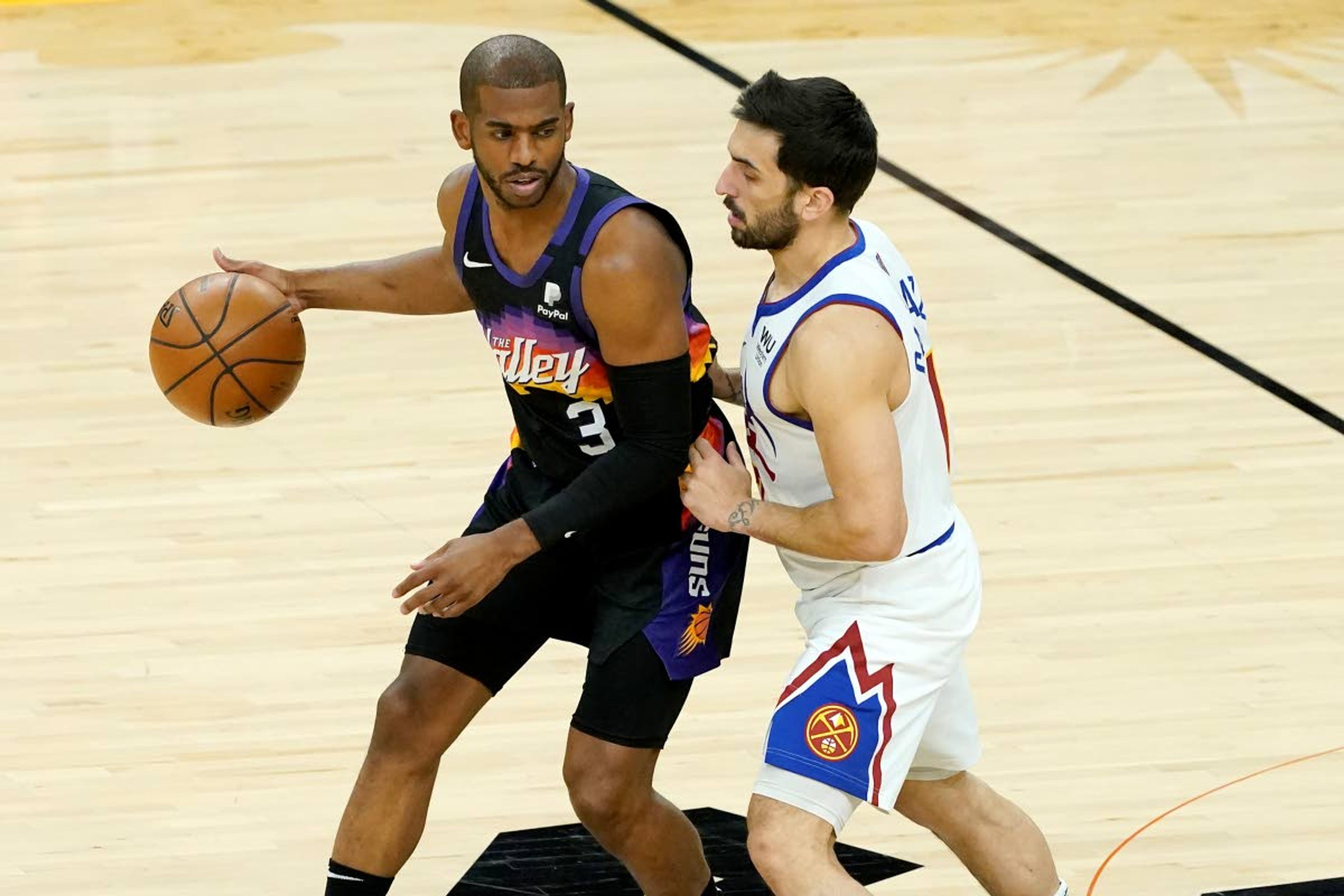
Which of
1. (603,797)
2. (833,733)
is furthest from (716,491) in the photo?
(603,797)

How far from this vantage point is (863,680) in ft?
12.4

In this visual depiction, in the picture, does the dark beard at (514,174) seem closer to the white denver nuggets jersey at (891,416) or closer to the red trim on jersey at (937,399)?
the white denver nuggets jersey at (891,416)

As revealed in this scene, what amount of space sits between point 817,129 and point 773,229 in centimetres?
19

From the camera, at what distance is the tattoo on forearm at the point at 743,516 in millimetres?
3801

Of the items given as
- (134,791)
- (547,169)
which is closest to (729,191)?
(547,169)

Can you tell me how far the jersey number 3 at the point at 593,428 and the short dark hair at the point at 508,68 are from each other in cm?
58

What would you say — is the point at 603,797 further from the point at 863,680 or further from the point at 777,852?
the point at 863,680

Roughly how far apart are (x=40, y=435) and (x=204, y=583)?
1229 mm

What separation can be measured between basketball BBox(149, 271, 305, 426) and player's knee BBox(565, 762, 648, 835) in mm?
1023

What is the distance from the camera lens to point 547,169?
378cm

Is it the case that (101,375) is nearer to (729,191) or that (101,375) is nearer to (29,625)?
(29,625)

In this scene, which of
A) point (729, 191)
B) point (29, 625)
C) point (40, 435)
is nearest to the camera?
point (729, 191)

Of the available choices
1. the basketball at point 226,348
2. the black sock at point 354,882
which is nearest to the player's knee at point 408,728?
the black sock at point 354,882

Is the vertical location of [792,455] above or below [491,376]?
above
